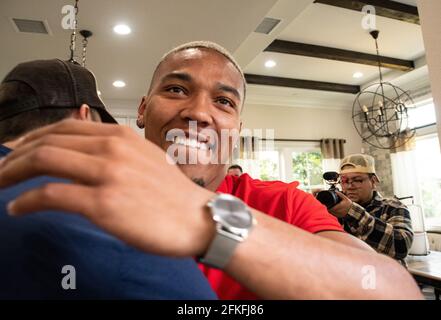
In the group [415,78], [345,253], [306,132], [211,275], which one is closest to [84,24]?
[211,275]

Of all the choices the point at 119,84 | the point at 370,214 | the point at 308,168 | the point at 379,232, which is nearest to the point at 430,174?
the point at 308,168

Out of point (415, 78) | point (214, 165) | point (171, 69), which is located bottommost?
point (214, 165)

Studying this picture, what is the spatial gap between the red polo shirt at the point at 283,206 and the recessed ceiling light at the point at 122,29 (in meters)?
2.35

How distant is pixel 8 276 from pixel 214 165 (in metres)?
0.57

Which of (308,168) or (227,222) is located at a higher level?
(308,168)

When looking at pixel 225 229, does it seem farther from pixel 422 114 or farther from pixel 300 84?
pixel 422 114

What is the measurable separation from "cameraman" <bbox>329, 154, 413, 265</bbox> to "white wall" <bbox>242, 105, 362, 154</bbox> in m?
3.18

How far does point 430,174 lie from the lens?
5.16 m

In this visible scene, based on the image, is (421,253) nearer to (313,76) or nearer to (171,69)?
(171,69)

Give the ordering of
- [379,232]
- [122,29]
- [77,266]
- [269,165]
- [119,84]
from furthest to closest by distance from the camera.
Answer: [269,165] < [119,84] < [122,29] < [379,232] < [77,266]

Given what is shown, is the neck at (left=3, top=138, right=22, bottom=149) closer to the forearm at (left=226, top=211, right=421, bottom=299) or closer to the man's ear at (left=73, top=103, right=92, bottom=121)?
the man's ear at (left=73, top=103, right=92, bottom=121)

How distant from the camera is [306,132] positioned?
5906 millimetres

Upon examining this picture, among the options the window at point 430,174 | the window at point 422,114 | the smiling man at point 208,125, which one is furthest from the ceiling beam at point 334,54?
the smiling man at point 208,125

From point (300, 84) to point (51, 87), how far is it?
4945mm
